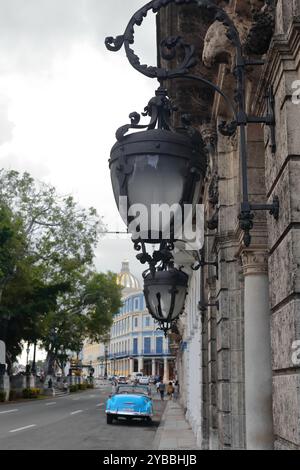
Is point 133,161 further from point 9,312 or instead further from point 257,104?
point 9,312

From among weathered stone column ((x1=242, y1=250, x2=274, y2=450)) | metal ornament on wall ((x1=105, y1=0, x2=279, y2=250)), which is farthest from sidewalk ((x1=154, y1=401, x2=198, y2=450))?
metal ornament on wall ((x1=105, y1=0, x2=279, y2=250))

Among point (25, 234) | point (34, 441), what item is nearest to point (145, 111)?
point (34, 441)

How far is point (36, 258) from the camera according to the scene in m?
38.3

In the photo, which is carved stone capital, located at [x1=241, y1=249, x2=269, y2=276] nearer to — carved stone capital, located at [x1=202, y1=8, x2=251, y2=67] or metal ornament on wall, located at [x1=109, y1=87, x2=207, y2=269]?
carved stone capital, located at [x1=202, y1=8, x2=251, y2=67]

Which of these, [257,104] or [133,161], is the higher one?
[257,104]

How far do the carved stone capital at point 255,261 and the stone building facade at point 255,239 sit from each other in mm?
10

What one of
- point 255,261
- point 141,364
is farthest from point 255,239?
point 141,364

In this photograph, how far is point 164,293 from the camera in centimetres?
546

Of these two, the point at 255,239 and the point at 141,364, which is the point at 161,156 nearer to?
the point at 255,239

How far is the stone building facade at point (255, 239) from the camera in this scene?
3.12 m

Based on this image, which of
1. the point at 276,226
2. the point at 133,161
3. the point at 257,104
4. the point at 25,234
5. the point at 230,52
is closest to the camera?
the point at 133,161

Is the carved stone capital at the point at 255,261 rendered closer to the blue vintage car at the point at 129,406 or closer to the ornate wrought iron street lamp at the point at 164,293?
the ornate wrought iron street lamp at the point at 164,293

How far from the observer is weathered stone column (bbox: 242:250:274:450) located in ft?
18.5

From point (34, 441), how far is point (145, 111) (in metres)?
13.6
